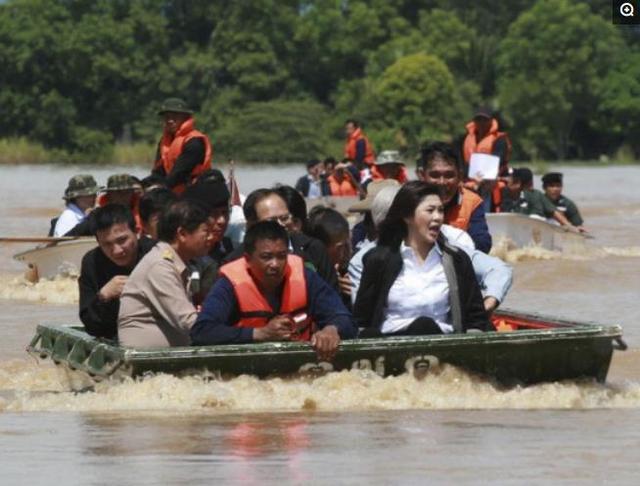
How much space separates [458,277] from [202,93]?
8603 centimetres

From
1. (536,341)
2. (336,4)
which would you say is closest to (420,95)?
(336,4)

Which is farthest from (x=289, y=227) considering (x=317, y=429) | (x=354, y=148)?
(x=354, y=148)

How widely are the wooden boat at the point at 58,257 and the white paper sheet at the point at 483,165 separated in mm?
4138

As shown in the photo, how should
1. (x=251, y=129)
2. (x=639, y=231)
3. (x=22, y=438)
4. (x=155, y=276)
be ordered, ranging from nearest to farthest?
(x=22, y=438)
(x=155, y=276)
(x=639, y=231)
(x=251, y=129)

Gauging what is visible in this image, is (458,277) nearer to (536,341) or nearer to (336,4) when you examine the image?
(536,341)

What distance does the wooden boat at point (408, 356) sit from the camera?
10.3 metres

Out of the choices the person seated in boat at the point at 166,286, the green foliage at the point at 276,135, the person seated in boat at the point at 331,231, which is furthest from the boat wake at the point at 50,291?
the green foliage at the point at 276,135

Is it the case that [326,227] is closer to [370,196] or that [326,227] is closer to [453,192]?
[370,196]

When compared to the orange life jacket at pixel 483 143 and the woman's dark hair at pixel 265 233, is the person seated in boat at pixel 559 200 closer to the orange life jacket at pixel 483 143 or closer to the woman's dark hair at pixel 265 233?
the orange life jacket at pixel 483 143

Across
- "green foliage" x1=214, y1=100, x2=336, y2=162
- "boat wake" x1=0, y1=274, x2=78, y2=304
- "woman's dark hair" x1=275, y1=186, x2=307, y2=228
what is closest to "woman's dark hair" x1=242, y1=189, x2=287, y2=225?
"woman's dark hair" x1=275, y1=186, x2=307, y2=228

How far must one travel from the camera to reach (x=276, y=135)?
8019cm

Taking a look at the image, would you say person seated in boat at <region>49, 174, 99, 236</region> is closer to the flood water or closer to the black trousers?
the flood water

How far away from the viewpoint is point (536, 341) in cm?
1069

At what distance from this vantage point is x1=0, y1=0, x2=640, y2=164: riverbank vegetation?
9000cm
